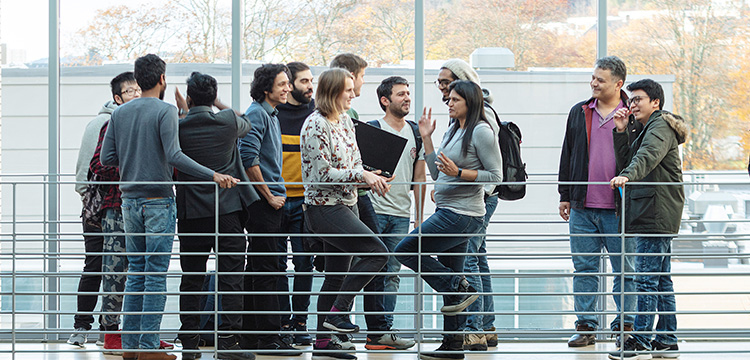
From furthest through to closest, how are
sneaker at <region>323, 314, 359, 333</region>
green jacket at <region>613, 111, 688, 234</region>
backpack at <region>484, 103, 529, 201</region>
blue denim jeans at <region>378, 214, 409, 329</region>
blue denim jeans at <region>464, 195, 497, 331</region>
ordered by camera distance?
blue denim jeans at <region>378, 214, 409, 329</region> → backpack at <region>484, 103, 529, 201</region> → blue denim jeans at <region>464, 195, 497, 331</region> → green jacket at <region>613, 111, 688, 234</region> → sneaker at <region>323, 314, 359, 333</region>

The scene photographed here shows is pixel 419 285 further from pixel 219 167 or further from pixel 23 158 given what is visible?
pixel 23 158

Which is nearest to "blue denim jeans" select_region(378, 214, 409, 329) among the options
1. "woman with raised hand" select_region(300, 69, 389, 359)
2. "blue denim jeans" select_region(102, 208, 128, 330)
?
"woman with raised hand" select_region(300, 69, 389, 359)

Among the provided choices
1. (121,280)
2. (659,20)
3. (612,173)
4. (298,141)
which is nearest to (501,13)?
(659,20)

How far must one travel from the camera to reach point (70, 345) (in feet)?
15.6

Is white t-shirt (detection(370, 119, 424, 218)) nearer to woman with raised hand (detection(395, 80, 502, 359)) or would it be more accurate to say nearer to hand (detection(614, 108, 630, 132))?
woman with raised hand (detection(395, 80, 502, 359))

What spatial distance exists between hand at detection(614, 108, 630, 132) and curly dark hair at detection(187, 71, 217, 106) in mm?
2106

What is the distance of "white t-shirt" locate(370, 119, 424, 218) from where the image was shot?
452 cm

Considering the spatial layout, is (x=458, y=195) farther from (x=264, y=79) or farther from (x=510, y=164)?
(x=264, y=79)

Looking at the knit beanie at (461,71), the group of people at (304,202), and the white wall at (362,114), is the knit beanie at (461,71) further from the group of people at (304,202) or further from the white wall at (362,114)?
the white wall at (362,114)

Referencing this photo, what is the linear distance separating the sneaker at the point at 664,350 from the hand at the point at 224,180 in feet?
7.91

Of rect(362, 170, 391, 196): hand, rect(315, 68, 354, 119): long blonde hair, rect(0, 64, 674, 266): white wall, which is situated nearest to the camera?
rect(362, 170, 391, 196): hand

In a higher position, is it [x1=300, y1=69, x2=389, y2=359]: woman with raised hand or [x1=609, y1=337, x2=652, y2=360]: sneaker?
[x1=300, y1=69, x2=389, y2=359]: woman with raised hand

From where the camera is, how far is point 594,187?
4.48 m

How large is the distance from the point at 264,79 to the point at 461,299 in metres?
1.51
